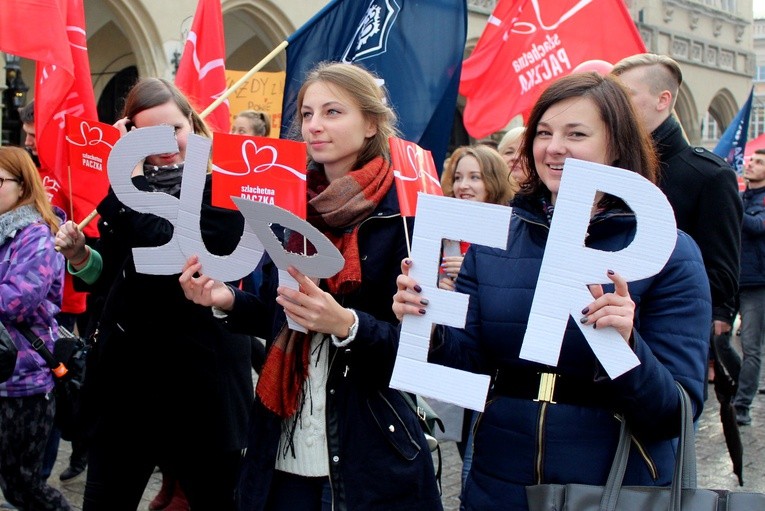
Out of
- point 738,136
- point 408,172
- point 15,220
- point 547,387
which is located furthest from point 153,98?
point 738,136

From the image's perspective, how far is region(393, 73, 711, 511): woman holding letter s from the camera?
196cm

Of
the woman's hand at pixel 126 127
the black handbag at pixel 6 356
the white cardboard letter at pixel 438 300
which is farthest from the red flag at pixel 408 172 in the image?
the black handbag at pixel 6 356

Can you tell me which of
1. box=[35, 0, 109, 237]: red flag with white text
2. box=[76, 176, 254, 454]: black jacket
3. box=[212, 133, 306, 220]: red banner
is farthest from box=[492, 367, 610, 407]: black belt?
box=[35, 0, 109, 237]: red flag with white text

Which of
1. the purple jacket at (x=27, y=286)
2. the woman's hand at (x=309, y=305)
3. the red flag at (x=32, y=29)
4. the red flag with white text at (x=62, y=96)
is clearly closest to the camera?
the woman's hand at (x=309, y=305)

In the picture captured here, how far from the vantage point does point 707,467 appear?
18.4 ft

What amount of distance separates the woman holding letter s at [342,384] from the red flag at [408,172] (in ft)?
0.23

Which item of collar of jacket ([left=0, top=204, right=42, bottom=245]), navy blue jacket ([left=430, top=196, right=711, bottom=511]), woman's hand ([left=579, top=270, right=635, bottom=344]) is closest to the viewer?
woman's hand ([left=579, top=270, right=635, bottom=344])

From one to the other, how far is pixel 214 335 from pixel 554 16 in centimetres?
359

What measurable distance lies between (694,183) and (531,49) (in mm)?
2790

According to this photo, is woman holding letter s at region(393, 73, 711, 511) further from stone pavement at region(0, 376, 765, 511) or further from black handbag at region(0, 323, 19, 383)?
stone pavement at region(0, 376, 765, 511)

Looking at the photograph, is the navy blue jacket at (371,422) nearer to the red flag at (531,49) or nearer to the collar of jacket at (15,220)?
the collar of jacket at (15,220)

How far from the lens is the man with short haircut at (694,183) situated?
3365mm

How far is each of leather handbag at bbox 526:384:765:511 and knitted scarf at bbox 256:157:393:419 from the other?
77 cm

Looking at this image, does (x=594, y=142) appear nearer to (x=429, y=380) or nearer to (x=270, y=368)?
(x=429, y=380)
